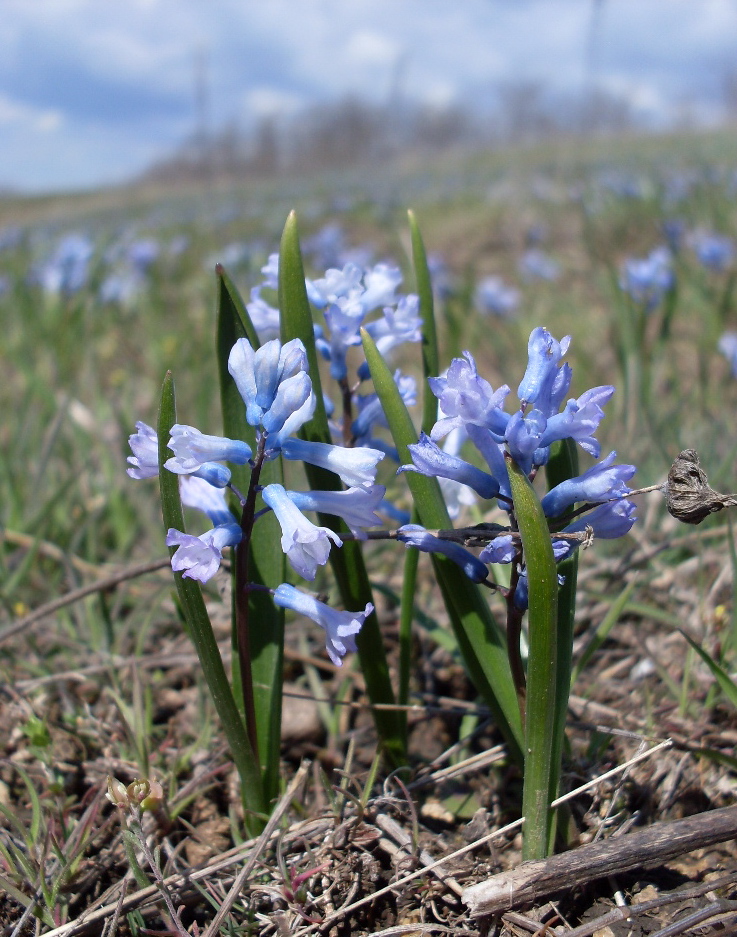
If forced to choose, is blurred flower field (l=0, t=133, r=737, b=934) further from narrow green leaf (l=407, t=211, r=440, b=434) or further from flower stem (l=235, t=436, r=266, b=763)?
flower stem (l=235, t=436, r=266, b=763)

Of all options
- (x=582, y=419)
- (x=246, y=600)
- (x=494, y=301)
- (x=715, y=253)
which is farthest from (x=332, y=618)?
(x=494, y=301)

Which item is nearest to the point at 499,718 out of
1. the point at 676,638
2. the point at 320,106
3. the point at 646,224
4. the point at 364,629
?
the point at 364,629

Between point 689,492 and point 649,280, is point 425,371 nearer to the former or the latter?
point 689,492

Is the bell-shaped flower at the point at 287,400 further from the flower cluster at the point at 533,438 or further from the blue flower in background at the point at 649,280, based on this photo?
the blue flower in background at the point at 649,280

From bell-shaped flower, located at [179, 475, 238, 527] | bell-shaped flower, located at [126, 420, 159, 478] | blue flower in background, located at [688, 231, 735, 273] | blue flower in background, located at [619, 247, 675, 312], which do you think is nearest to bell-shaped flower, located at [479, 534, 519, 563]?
bell-shaped flower, located at [179, 475, 238, 527]

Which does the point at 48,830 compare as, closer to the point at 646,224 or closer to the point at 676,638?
the point at 676,638

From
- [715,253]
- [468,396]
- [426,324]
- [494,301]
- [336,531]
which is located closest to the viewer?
[468,396]
